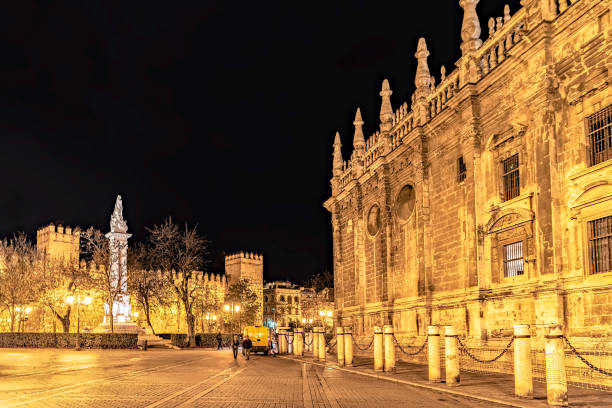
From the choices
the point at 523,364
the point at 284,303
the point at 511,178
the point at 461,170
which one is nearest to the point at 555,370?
the point at 523,364

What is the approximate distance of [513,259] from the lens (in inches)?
727

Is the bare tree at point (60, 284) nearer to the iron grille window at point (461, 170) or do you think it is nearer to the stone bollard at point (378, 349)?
the stone bollard at point (378, 349)

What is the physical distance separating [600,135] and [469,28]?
24.5ft

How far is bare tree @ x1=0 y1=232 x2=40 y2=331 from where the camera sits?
54.8 meters

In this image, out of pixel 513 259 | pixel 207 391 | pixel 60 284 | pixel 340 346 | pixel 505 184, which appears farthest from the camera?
pixel 60 284

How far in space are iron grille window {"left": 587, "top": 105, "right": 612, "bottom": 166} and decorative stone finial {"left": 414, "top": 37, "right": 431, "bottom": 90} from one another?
1083cm

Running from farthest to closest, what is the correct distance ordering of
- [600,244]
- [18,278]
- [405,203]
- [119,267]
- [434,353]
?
1. [18,278]
2. [119,267]
3. [405,203]
4. [434,353]
5. [600,244]

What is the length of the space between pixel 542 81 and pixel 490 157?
12.0 ft

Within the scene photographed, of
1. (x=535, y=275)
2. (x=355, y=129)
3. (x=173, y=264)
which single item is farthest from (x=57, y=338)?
(x=535, y=275)

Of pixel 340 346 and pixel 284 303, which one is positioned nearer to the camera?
pixel 340 346

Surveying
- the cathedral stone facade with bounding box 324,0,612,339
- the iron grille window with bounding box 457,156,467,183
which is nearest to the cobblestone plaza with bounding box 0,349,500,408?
the cathedral stone facade with bounding box 324,0,612,339

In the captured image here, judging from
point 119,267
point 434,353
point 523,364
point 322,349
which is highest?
point 119,267

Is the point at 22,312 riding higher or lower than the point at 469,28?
lower

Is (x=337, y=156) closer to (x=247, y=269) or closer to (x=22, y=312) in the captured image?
(x=22, y=312)
